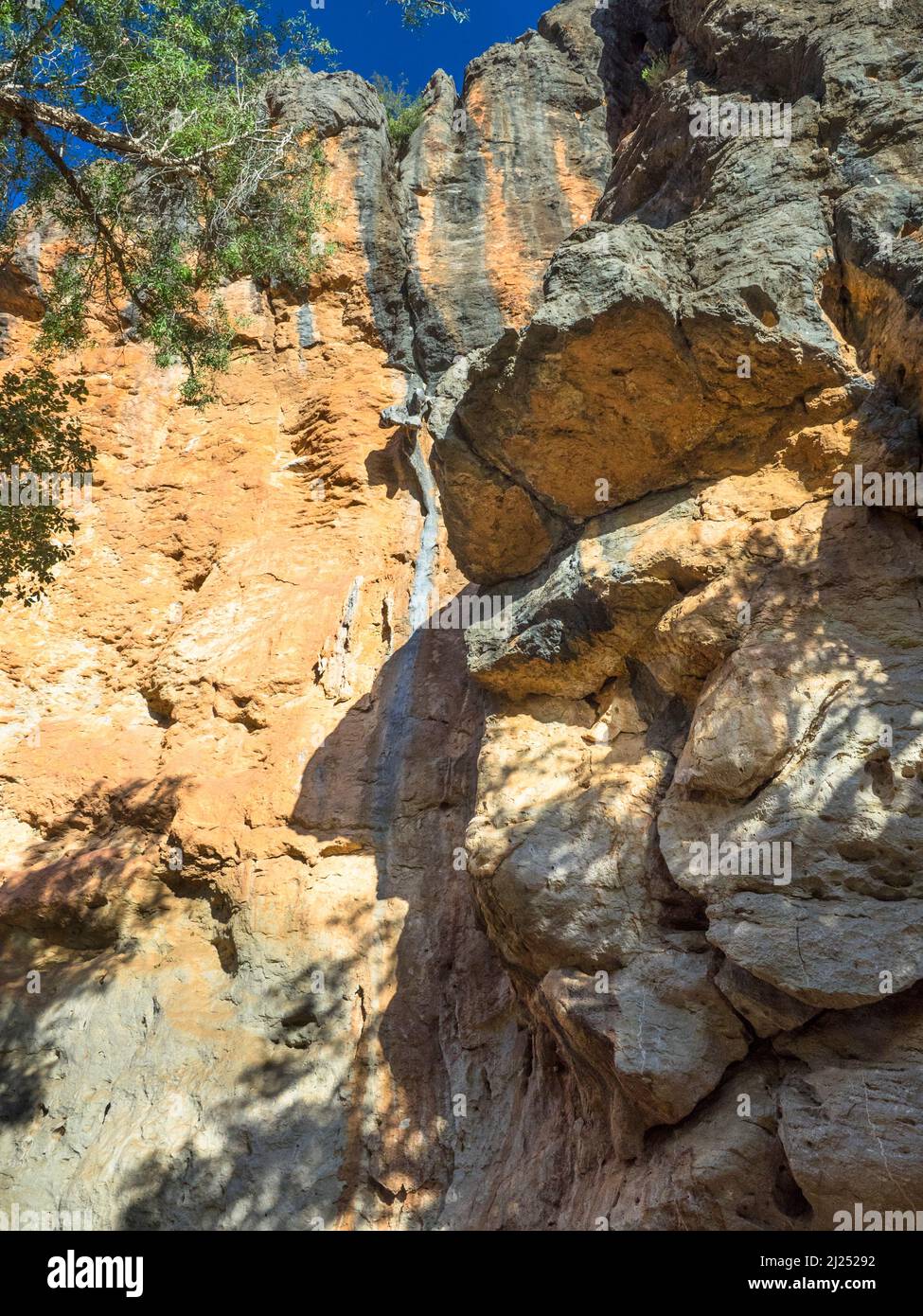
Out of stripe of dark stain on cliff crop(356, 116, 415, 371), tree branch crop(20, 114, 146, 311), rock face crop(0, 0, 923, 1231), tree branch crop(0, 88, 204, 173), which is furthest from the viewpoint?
stripe of dark stain on cliff crop(356, 116, 415, 371)

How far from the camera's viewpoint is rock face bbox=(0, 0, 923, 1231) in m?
5.25

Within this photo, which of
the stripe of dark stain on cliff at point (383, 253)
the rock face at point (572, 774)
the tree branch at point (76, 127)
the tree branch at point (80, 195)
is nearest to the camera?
the rock face at point (572, 774)

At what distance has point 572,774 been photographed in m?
6.87

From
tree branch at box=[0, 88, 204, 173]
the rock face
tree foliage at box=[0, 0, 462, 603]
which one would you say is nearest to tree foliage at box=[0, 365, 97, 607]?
tree foliage at box=[0, 0, 462, 603]

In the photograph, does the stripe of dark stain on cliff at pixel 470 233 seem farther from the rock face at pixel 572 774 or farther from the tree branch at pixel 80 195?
the tree branch at pixel 80 195

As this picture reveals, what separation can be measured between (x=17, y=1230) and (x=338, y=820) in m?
3.96

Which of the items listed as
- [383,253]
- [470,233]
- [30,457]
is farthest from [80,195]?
[470,233]

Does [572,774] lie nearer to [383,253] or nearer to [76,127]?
[76,127]

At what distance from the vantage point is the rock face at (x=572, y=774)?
207 inches

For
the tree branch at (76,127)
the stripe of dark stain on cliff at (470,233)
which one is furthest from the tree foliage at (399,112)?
the tree branch at (76,127)

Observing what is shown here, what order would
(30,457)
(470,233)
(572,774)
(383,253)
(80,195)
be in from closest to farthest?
(572,774) < (30,457) < (80,195) < (383,253) < (470,233)

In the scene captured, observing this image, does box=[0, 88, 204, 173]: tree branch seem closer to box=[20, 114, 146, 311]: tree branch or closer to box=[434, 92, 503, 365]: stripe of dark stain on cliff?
box=[20, 114, 146, 311]: tree branch

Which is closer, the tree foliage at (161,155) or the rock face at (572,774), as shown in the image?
the rock face at (572,774)

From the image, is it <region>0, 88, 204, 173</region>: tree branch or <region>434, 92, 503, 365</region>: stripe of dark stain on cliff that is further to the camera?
<region>434, 92, 503, 365</region>: stripe of dark stain on cliff
